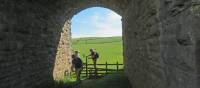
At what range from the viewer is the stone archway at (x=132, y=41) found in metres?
3.73

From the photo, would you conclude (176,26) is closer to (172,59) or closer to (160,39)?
(172,59)

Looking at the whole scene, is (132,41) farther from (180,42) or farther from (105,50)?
(105,50)

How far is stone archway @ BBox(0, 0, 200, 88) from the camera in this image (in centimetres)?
373

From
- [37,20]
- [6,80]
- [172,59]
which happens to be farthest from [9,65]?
[172,59]

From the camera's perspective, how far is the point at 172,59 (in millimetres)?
4336

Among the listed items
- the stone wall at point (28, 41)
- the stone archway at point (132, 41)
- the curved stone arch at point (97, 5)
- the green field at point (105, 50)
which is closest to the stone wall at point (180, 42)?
the stone archway at point (132, 41)

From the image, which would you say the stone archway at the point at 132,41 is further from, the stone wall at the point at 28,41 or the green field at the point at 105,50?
the green field at the point at 105,50

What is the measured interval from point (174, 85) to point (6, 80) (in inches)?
169

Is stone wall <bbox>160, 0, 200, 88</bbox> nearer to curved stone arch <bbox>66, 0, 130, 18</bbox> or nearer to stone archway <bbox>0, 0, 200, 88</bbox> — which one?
stone archway <bbox>0, 0, 200, 88</bbox>

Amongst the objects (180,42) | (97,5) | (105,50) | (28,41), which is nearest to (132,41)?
(28,41)

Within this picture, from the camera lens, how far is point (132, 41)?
9.88 m

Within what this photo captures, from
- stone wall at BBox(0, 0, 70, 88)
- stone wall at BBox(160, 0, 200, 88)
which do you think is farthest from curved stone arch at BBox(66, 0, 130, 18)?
stone wall at BBox(160, 0, 200, 88)

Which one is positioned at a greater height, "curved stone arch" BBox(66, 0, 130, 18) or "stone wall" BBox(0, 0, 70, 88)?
"curved stone arch" BBox(66, 0, 130, 18)

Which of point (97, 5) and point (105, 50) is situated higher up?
point (97, 5)
